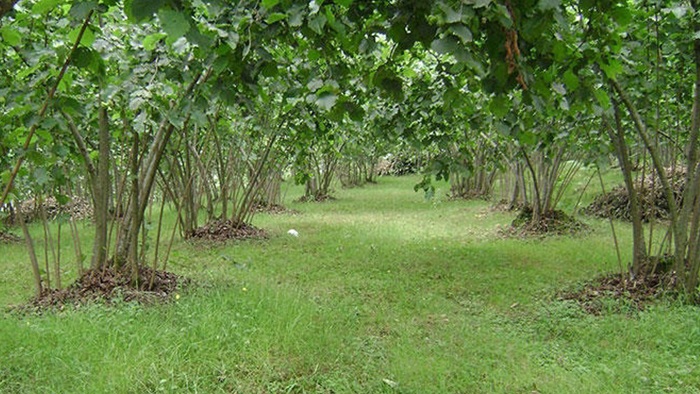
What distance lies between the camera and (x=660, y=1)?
3885mm

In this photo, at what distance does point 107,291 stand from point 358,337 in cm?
229

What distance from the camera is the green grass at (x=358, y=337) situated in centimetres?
303

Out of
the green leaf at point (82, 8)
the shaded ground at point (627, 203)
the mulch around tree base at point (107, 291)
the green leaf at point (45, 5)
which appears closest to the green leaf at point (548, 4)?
the green leaf at point (82, 8)

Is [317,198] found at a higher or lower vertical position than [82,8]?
lower

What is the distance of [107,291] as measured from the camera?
14.7ft

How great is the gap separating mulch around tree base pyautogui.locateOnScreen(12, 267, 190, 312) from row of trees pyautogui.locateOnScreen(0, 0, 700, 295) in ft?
0.53

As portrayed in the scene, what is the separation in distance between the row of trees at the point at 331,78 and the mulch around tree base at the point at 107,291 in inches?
6.4

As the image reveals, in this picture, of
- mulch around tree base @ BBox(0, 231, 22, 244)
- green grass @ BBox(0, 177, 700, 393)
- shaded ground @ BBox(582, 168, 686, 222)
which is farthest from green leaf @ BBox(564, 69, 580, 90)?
mulch around tree base @ BBox(0, 231, 22, 244)

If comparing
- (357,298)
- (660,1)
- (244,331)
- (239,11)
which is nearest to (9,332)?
(244,331)

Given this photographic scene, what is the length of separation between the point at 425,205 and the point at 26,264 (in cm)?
975

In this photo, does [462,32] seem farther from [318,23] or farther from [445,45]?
[318,23]

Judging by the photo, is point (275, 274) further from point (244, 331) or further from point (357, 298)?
point (244, 331)

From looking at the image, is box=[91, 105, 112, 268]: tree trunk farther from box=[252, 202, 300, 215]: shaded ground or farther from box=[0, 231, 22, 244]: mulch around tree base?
box=[252, 202, 300, 215]: shaded ground

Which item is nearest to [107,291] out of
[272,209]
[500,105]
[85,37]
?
[85,37]
